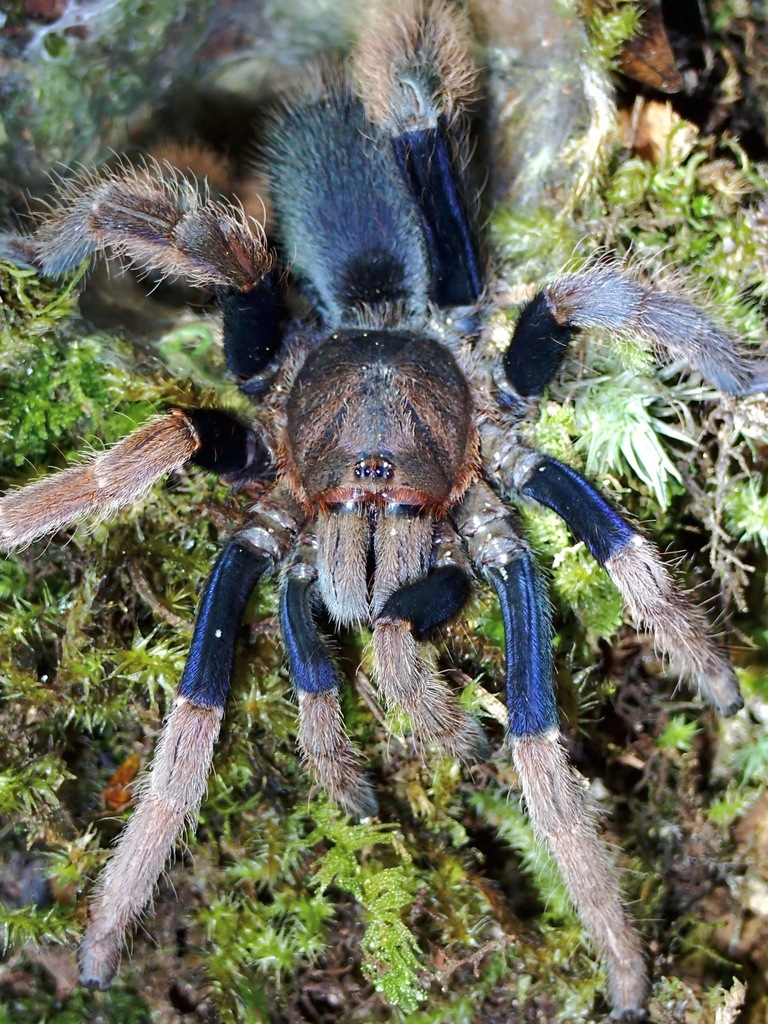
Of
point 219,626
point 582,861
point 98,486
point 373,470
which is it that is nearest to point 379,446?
point 373,470

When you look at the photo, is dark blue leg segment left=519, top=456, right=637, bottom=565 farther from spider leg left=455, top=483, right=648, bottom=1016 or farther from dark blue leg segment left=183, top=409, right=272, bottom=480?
dark blue leg segment left=183, top=409, right=272, bottom=480

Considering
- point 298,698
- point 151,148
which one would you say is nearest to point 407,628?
point 298,698

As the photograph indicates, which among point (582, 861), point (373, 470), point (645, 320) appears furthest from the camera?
point (373, 470)

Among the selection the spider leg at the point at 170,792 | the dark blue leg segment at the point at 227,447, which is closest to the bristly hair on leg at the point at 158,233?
the dark blue leg segment at the point at 227,447

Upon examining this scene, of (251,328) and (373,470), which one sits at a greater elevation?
(251,328)

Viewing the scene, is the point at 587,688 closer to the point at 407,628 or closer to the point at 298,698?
the point at 407,628

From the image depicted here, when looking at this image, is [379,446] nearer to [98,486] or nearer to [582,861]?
[98,486]

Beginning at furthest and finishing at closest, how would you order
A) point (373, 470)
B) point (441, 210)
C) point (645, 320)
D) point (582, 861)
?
point (441, 210) < point (373, 470) < point (645, 320) < point (582, 861)
